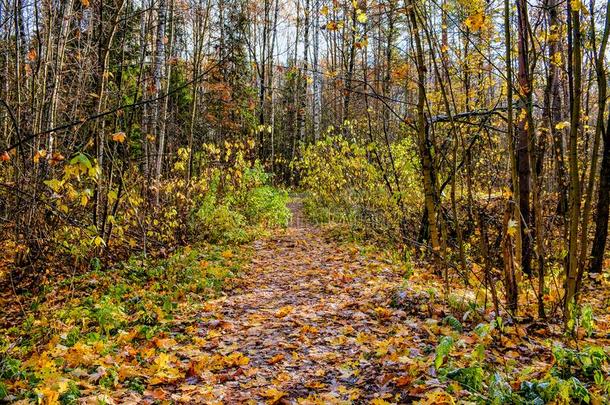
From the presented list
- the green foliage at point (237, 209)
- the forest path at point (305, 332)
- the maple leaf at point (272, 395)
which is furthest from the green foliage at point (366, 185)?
the maple leaf at point (272, 395)

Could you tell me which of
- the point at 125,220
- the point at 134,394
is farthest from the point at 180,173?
the point at 134,394

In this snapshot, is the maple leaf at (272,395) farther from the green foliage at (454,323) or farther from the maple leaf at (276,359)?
the green foliage at (454,323)

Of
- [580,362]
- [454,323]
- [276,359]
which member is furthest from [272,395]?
[580,362]

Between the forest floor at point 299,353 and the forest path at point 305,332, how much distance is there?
13 mm

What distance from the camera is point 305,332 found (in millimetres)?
4852

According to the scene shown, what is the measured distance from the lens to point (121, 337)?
4629 mm

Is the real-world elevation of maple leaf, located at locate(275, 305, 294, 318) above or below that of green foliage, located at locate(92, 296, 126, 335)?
below

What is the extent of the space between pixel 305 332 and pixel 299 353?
55 cm

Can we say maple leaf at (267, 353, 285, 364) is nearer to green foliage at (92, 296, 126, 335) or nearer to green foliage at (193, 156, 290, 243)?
green foliage at (92, 296, 126, 335)

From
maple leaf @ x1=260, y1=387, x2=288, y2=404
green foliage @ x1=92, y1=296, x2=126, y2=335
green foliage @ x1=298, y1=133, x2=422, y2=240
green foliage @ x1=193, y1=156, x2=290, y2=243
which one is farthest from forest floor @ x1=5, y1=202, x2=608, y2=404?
green foliage @ x1=193, y1=156, x2=290, y2=243

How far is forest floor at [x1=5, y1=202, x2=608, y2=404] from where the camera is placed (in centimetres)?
338

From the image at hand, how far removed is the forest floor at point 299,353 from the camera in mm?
3385

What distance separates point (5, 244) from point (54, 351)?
14.2ft

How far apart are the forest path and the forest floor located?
0.01 meters
